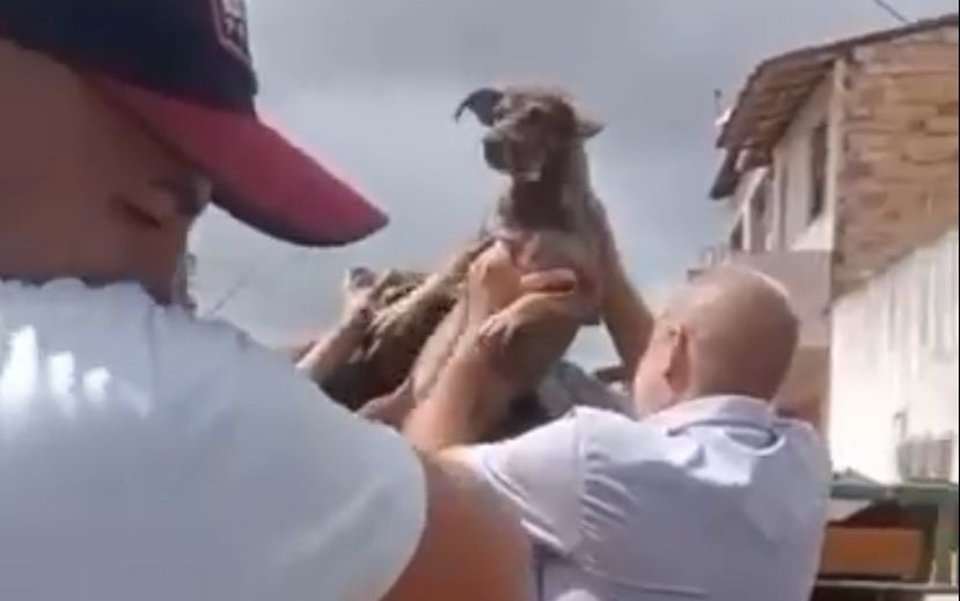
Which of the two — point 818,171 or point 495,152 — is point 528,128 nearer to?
point 495,152

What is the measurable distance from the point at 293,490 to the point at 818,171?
22165 mm

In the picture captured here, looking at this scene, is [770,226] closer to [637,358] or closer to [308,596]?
[637,358]

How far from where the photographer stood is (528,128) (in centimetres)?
300

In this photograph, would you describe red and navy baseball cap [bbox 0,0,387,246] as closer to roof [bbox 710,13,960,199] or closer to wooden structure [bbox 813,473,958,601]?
wooden structure [bbox 813,473,958,601]

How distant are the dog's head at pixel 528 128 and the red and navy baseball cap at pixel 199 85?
156cm

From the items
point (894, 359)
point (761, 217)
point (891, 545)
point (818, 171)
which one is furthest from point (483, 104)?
point (761, 217)

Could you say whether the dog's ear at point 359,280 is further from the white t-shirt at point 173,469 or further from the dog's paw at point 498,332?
the white t-shirt at point 173,469

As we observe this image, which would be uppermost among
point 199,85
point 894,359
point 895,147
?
point 199,85

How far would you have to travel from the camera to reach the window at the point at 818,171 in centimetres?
2277

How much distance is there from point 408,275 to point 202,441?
65.8 inches

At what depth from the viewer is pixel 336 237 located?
4.78 ft

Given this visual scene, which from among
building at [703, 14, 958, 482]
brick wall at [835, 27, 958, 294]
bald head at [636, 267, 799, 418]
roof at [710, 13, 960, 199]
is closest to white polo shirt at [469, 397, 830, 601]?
bald head at [636, 267, 799, 418]

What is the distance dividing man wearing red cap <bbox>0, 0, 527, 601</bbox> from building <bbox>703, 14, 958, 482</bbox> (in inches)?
501

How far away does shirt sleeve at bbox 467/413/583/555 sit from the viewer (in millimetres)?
2684
